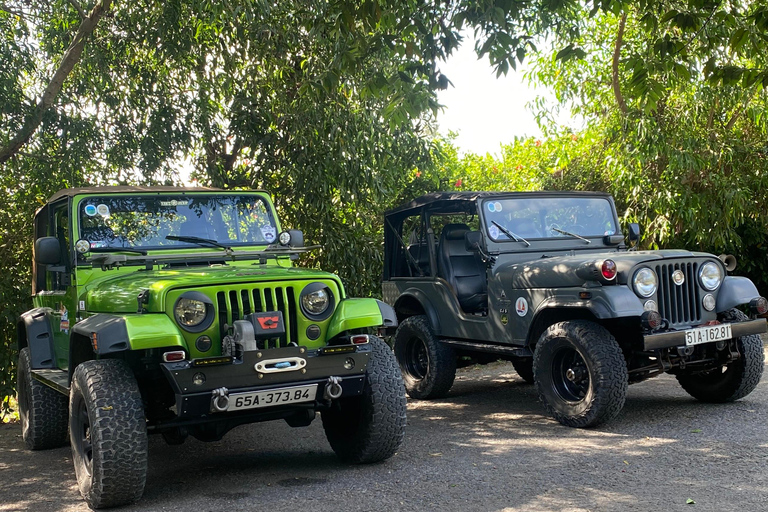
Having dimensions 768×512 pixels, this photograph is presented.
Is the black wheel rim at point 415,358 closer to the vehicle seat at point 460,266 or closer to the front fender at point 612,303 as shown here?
the vehicle seat at point 460,266

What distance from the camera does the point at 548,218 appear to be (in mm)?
7965

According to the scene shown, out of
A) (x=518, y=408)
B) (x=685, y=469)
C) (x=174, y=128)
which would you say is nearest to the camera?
(x=685, y=469)

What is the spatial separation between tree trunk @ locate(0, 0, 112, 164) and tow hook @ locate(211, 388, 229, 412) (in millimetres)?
5994

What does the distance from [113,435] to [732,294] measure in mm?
5010

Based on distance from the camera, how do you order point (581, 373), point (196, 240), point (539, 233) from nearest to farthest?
1. point (196, 240)
2. point (581, 373)
3. point (539, 233)

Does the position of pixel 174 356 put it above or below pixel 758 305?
above

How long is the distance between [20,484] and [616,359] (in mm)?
4465

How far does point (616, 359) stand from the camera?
618 centimetres

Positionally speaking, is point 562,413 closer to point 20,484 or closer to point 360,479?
point 360,479

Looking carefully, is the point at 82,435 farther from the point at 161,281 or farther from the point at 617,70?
the point at 617,70

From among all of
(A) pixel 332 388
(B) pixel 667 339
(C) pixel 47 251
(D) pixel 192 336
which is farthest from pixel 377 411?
(C) pixel 47 251

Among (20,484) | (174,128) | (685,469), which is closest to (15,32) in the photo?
(174,128)

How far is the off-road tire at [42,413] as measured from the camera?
6730 millimetres

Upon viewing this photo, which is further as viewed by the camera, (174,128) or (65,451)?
(174,128)
